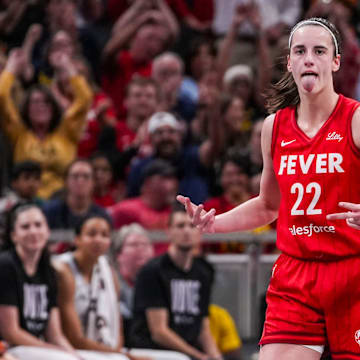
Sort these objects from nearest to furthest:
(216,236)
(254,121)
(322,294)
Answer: (322,294) < (216,236) < (254,121)

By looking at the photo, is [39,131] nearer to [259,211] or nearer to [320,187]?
[259,211]

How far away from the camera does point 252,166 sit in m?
8.59

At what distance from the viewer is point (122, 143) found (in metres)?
9.22

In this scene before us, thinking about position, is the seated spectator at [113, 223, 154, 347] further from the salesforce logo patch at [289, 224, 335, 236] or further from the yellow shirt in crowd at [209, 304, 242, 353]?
the salesforce logo patch at [289, 224, 335, 236]

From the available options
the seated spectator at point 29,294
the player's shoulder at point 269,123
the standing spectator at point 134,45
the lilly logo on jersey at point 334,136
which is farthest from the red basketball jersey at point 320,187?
the standing spectator at point 134,45

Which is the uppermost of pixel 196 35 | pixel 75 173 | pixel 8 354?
pixel 196 35

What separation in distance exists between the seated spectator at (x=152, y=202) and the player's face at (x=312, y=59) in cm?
432

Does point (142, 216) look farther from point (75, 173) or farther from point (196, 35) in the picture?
point (196, 35)

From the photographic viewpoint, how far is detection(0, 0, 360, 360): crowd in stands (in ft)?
22.9

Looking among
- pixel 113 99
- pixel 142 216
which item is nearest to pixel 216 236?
pixel 142 216

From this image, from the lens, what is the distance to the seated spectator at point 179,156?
8578 millimetres

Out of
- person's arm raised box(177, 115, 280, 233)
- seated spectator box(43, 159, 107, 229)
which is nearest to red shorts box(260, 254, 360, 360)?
person's arm raised box(177, 115, 280, 233)

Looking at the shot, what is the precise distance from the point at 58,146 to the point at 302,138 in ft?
17.1

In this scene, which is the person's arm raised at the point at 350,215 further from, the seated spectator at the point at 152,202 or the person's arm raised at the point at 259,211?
the seated spectator at the point at 152,202
